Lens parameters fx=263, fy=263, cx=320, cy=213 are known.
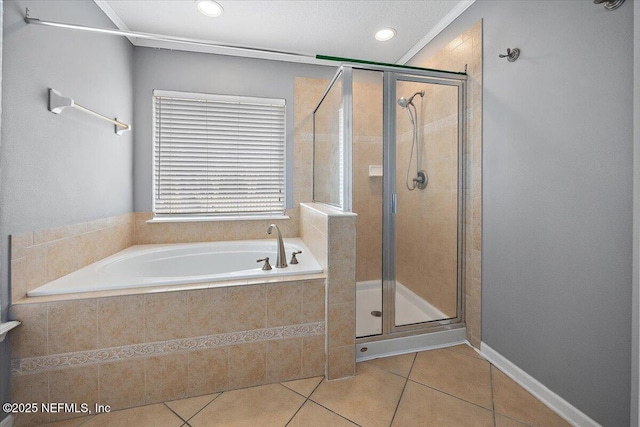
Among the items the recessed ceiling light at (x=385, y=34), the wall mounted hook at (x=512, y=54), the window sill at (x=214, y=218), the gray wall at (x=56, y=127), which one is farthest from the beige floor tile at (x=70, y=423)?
the recessed ceiling light at (x=385, y=34)

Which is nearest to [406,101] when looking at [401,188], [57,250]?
[401,188]

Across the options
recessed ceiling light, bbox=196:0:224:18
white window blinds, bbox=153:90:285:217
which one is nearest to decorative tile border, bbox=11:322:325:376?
white window blinds, bbox=153:90:285:217

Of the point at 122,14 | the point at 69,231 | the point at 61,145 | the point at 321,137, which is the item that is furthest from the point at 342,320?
the point at 122,14

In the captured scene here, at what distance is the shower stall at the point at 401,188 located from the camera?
5.67 feet

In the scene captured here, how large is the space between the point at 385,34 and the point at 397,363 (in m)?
2.50

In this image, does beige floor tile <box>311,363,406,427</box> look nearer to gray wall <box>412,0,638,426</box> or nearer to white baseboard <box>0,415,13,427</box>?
gray wall <box>412,0,638,426</box>

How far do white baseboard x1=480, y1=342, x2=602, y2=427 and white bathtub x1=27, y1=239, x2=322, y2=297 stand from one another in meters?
1.22

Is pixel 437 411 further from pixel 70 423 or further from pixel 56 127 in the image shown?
pixel 56 127

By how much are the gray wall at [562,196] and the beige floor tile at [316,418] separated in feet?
3.48

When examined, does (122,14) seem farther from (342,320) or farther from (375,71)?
(342,320)

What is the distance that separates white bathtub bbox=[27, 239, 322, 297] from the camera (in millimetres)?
1384

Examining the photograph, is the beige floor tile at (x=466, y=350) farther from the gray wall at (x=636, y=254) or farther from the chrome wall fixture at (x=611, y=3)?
the chrome wall fixture at (x=611, y=3)

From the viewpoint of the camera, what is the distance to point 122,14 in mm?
1960

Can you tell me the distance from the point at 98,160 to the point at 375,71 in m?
1.99
